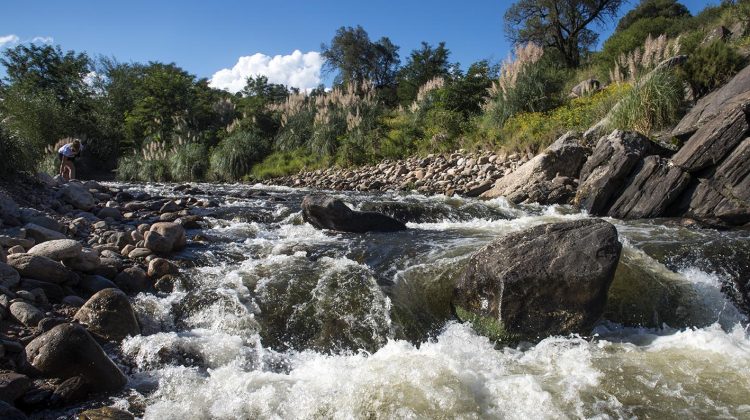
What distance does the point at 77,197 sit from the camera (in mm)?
8797

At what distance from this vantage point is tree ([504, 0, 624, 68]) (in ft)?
80.3

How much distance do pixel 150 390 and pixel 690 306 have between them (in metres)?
5.15

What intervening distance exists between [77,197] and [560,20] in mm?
25091

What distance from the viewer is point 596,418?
3.02 m

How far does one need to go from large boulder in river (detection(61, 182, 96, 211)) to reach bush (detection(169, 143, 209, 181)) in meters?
12.0

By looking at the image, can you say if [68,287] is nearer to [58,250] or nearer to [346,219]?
[58,250]

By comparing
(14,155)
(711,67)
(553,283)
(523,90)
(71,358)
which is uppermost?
(523,90)

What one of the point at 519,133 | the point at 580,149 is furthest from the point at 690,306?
the point at 519,133

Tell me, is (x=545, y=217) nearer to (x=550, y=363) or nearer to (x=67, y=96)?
(x=550, y=363)

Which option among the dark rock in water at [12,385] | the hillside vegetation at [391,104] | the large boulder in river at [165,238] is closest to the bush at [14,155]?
the hillside vegetation at [391,104]

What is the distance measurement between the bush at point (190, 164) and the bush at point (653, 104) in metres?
17.1

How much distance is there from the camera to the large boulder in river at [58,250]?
4895 millimetres

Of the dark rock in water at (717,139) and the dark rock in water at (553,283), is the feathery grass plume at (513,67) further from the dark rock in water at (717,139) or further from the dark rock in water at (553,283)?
the dark rock in water at (553,283)

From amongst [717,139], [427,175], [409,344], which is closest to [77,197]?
[409,344]
